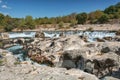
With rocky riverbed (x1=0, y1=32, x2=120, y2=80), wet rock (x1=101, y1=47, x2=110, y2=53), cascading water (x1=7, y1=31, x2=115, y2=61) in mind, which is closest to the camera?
rocky riverbed (x1=0, y1=32, x2=120, y2=80)

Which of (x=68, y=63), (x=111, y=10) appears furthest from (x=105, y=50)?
(x=111, y=10)

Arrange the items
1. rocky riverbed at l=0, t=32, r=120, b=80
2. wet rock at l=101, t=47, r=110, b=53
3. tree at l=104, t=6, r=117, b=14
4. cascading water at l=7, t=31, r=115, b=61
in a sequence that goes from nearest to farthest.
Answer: rocky riverbed at l=0, t=32, r=120, b=80
wet rock at l=101, t=47, r=110, b=53
cascading water at l=7, t=31, r=115, b=61
tree at l=104, t=6, r=117, b=14

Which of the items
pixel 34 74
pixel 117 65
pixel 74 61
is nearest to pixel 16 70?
pixel 34 74

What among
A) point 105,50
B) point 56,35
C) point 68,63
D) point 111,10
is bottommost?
point 68,63

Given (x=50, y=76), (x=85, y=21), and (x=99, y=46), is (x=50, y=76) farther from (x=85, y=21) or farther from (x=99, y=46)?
(x=85, y=21)

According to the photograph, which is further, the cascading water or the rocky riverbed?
the cascading water

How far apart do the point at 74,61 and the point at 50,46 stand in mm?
7566

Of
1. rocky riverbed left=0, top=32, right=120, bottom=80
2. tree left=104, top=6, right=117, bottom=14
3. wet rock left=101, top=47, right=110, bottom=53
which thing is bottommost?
rocky riverbed left=0, top=32, right=120, bottom=80

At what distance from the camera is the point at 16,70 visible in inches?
893

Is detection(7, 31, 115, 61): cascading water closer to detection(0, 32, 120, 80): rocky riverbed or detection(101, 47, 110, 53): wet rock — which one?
detection(0, 32, 120, 80): rocky riverbed

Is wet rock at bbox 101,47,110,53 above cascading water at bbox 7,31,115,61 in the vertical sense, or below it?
above

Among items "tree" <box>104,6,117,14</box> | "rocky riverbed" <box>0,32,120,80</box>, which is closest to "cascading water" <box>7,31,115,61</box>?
"rocky riverbed" <box>0,32,120,80</box>

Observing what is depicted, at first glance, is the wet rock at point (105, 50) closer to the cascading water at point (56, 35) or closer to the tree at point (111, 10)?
the cascading water at point (56, 35)

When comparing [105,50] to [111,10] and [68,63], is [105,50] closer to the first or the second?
[68,63]
